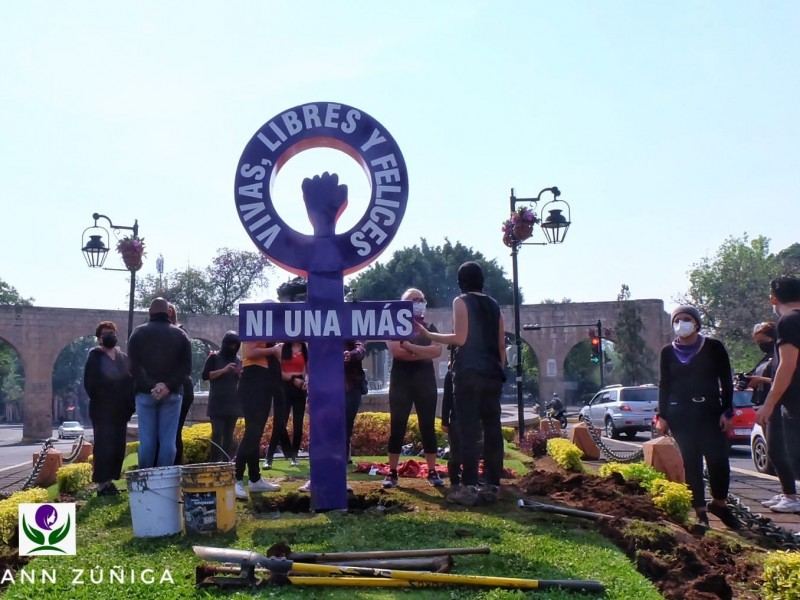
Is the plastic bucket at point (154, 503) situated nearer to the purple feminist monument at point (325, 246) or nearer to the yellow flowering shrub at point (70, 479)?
the purple feminist monument at point (325, 246)

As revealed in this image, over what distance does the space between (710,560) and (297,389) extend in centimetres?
538

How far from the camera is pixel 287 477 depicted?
26.9 feet

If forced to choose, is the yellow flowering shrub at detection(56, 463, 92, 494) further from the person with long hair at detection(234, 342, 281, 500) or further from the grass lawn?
the person with long hair at detection(234, 342, 281, 500)

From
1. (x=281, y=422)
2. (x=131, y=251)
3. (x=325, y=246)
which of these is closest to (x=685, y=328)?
(x=325, y=246)

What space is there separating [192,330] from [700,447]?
1334 inches

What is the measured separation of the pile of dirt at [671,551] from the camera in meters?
3.76

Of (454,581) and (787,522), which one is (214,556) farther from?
(787,522)

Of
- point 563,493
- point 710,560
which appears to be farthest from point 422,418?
point 710,560

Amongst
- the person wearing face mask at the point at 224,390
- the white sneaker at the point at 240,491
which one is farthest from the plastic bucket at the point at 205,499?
the person wearing face mask at the point at 224,390

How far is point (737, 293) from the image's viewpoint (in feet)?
141

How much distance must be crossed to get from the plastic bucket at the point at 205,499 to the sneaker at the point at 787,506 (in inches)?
188

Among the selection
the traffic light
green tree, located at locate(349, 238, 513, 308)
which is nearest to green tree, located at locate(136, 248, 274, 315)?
green tree, located at locate(349, 238, 513, 308)

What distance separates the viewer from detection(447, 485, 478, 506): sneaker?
5.82 meters

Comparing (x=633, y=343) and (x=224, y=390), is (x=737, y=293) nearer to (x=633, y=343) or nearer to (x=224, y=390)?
(x=633, y=343)
